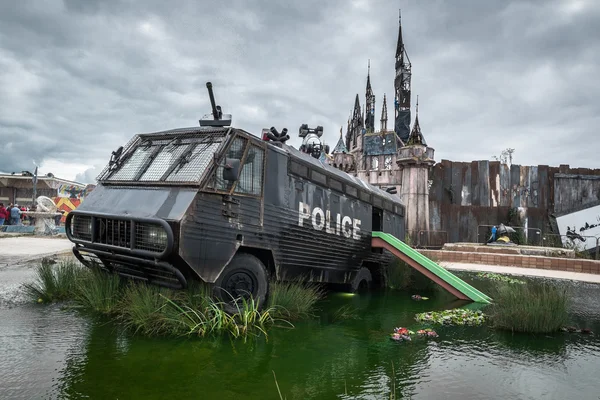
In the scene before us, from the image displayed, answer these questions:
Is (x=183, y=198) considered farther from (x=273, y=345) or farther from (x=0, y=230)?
(x=0, y=230)

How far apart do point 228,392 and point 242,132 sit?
11.0 feet

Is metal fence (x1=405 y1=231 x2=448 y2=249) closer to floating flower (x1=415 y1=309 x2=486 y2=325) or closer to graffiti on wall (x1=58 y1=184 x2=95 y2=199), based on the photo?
floating flower (x1=415 y1=309 x2=486 y2=325)

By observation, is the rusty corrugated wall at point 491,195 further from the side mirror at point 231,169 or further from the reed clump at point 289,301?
the side mirror at point 231,169

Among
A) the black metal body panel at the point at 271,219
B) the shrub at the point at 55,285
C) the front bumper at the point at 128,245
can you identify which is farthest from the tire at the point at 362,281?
the shrub at the point at 55,285

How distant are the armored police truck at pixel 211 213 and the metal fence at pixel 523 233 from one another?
1149cm

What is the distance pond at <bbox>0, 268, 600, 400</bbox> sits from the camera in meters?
3.21

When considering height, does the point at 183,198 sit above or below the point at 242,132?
below

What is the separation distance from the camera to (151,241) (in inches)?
177

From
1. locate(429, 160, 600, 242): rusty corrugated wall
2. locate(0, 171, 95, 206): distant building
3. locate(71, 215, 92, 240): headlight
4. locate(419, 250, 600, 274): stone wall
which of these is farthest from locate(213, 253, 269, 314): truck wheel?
locate(0, 171, 95, 206): distant building

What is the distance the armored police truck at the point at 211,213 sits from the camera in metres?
4.59

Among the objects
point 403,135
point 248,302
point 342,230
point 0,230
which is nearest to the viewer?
point 248,302

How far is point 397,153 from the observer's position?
16703 mm

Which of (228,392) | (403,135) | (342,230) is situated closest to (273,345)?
(228,392)

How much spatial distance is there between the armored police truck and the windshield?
2 cm
